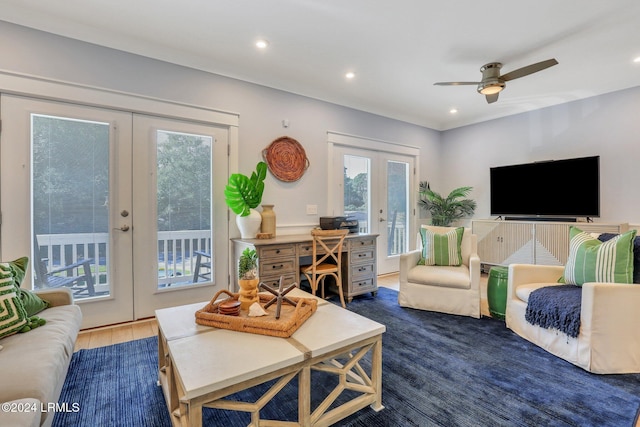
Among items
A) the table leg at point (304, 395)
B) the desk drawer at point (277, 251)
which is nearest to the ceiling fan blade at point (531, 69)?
the desk drawer at point (277, 251)

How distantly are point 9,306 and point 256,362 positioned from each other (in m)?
1.41

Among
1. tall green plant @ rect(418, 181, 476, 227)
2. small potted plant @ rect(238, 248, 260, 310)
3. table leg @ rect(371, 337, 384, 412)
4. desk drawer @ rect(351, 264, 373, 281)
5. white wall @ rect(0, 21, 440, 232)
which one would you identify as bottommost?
table leg @ rect(371, 337, 384, 412)

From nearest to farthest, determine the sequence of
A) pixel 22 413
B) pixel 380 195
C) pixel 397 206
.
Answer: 1. pixel 22 413
2. pixel 380 195
3. pixel 397 206

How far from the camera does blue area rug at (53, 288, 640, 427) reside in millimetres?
1561

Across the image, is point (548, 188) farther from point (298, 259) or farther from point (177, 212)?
point (177, 212)

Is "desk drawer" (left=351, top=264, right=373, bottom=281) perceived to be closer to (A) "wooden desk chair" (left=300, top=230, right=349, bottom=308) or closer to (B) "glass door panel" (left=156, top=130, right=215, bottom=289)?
(A) "wooden desk chair" (left=300, top=230, right=349, bottom=308)

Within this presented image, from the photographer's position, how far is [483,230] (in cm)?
479


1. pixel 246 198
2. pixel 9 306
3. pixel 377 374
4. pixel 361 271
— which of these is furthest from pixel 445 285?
pixel 9 306

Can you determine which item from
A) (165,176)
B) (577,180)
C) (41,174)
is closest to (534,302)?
(577,180)

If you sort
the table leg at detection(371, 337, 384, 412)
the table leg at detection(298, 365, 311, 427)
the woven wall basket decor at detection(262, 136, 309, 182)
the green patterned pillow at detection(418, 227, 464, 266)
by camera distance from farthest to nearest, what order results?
the woven wall basket decor at detection(262, 136, 309, 182)
the green patterned pillow at detection(418, 227, 464, 266)
the table leg at detection(371, 337, 384, 412)
the table leg at detection(298, 365, 311, 427)

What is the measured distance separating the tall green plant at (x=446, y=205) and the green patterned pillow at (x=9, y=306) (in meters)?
5.06

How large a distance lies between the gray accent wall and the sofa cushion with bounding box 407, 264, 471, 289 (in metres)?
1.49

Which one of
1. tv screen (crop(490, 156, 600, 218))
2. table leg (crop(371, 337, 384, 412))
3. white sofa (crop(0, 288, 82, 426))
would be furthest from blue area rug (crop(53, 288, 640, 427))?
tv screen (crop(490, 156, 600, 218))

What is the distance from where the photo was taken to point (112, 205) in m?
2.70
